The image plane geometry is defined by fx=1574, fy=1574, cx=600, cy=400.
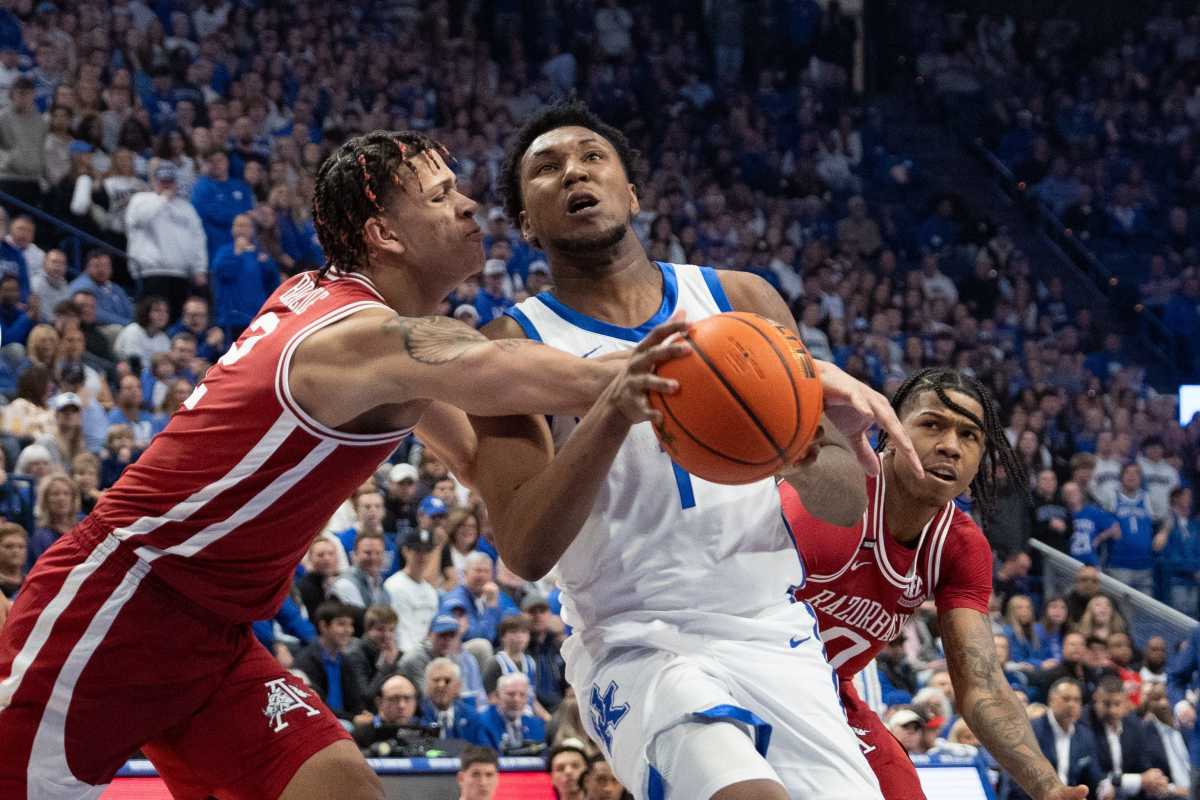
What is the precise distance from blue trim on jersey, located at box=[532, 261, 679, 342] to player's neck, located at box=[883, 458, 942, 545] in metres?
0.96

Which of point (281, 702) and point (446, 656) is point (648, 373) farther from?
point (446, 656)

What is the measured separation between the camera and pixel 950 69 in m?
20.4

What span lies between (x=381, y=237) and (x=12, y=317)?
22.7 feet

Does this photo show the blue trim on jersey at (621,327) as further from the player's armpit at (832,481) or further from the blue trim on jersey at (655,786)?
the blue trim on jersey at (655,786)

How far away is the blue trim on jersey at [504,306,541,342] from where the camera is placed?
153 inches

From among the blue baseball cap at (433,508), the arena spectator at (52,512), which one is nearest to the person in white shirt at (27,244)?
the arena spectator at (52,512)

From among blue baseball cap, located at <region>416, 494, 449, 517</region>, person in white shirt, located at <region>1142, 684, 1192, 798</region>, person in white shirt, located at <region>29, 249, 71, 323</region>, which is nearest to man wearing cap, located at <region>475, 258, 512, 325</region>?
blue baseball cap, located at <region>416, 494, 449, 517</region>

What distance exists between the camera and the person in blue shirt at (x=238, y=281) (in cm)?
1130

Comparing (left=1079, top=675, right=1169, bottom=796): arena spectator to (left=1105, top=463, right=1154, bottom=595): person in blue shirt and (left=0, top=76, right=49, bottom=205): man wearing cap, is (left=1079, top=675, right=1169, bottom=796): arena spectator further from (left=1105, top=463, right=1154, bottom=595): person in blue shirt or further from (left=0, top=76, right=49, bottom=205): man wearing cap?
(left=0, top=76, right=49, bottom=205): man wearing cap

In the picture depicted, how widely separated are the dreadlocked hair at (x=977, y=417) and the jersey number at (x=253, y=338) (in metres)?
1.71

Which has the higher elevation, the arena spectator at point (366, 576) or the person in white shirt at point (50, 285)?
the person in white shirt at point (50, 285)

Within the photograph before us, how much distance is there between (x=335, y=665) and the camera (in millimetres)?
8180

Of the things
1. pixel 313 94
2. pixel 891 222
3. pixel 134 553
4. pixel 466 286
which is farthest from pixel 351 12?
pixel 134 553

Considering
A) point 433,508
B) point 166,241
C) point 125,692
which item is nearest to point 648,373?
point 125,692
